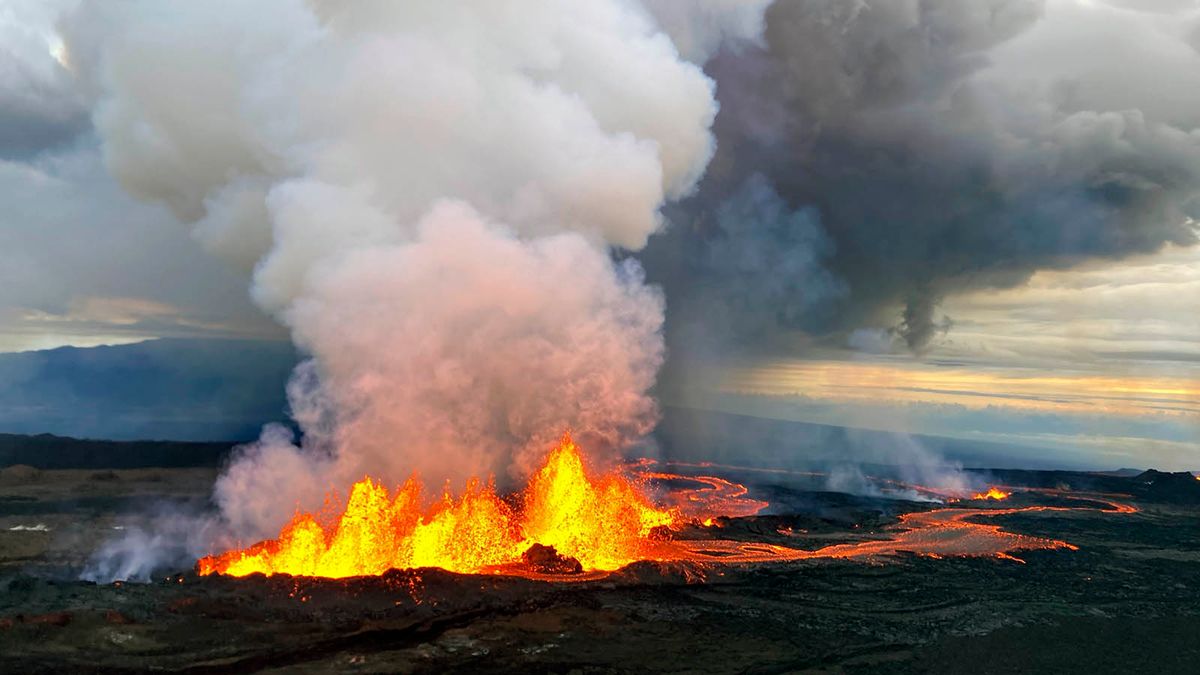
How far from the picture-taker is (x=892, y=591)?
40812 mm

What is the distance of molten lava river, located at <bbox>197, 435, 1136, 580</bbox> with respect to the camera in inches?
1505

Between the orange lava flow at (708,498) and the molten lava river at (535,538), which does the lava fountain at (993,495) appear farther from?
the molten lava river at (535,538)

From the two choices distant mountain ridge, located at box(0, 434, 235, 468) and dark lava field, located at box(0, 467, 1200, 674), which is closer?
dark lava field, located at box(0, 467, 1200, 674)

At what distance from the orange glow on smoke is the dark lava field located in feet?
169

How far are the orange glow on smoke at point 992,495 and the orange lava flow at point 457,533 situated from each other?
64.9 meters

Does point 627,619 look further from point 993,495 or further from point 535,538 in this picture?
point 993,495

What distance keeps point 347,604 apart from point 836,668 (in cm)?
1889

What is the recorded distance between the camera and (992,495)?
10594 centimetres

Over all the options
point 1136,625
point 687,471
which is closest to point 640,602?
point 1136,625

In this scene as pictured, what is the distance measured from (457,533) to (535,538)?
707 cm

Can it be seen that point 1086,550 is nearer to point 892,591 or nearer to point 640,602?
point 892,591

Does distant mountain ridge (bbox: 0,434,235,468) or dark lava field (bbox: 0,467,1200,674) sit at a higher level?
distant mountain ridge (bbox: 0,434,235,468)

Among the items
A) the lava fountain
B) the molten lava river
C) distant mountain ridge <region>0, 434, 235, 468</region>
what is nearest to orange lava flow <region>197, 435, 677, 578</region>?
the molten lava river

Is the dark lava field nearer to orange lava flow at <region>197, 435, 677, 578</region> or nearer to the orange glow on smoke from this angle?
orange lava flow at <region>197, 435, 677, 578</region>
